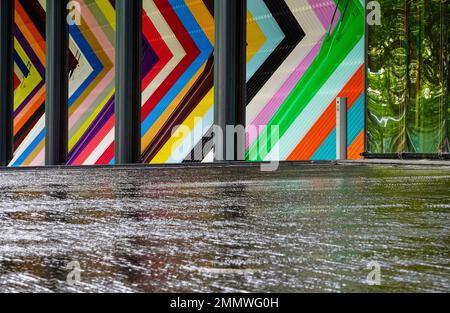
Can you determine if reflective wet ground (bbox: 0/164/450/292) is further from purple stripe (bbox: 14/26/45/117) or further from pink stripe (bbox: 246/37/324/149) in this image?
purple stripe (bbox: 14/26/45/117)

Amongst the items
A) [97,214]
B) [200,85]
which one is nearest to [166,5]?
[200,85]

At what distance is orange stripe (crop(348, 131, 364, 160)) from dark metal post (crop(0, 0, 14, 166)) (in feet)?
20.8

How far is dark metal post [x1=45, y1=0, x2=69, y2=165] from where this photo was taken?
13625 mm

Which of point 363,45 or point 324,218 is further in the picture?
point 363,45

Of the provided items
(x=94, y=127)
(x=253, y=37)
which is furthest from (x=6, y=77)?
(x=253, y=37)

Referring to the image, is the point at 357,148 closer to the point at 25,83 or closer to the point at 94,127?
the point at 94,127

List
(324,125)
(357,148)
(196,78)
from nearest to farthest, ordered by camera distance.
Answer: (324,125), (357,148), (196,78)

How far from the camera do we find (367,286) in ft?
5.32

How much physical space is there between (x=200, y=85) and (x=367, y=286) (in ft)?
43.4

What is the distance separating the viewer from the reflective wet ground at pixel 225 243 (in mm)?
1699

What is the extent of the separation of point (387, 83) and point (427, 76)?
0.83 metres

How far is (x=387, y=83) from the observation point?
13.1m
